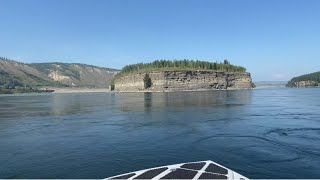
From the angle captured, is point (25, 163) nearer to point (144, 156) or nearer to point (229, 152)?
point (144, 156)

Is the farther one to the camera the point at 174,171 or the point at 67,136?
the point at 67,136

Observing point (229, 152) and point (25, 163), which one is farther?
point (229, 152)

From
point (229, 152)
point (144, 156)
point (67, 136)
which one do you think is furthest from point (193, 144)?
point (67, 136)

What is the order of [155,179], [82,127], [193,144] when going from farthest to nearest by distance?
[82,127]
[193,144]
[155,179]

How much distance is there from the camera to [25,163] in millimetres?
22656

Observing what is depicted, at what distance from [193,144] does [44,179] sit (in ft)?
43.5

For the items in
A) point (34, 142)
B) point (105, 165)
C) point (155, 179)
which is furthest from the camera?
point (34, 142)

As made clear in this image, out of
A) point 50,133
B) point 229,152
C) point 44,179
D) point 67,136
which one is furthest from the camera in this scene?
point 50,133

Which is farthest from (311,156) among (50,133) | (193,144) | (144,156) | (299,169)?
(50,133)

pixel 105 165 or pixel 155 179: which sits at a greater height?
pixel 155 179

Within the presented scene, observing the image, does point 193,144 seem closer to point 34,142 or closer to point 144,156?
point 144,156

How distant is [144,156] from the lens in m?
24.0

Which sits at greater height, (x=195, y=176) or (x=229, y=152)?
(x=195, y=176)

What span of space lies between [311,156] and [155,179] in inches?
606
